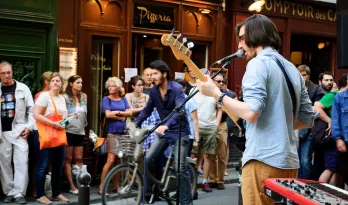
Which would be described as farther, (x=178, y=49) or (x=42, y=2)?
(x=42, y=2)

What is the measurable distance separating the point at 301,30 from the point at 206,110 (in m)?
5.78

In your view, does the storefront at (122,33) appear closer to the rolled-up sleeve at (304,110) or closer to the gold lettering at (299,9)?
the gold lettering at (299,9)

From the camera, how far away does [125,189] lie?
309 inches

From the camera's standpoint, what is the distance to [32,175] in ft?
30.3

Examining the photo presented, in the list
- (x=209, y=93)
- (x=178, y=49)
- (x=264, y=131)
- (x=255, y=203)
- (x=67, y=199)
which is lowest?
(x=67, y=199)

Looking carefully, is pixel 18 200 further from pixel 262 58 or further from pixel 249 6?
pixel 249 6

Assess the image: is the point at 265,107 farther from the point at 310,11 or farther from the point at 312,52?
the point at 312,52

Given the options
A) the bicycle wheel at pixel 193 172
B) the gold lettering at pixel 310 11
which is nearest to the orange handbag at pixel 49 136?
the bicycle wheel at pixel 193 172

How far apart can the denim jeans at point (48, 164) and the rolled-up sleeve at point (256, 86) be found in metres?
5.41

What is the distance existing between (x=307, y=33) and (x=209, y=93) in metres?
12.0

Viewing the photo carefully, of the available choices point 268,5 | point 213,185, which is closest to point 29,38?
point 213,185

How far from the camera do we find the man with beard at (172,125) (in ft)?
25.5

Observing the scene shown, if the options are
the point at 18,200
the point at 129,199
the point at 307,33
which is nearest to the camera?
the point at 129,199

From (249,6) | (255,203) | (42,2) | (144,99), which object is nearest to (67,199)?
(144,99)
